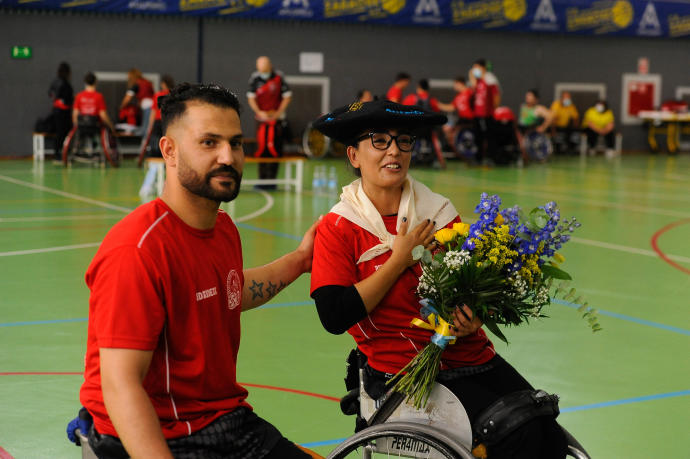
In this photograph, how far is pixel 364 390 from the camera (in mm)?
3207

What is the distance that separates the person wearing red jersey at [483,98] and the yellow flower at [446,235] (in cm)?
1686

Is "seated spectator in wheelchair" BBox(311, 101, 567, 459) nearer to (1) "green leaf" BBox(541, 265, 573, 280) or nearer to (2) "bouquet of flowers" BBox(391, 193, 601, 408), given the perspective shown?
(2) "bouquet of flowers" BBox(391, 193, 601, 408)

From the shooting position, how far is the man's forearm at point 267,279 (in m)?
3.15

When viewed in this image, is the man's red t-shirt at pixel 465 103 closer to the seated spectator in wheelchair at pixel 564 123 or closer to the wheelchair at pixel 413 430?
the seated spectator in wheelchair at pixel 564 123

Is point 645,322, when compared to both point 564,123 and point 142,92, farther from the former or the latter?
point 564,123

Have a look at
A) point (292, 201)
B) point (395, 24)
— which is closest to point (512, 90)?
point (395, 24)

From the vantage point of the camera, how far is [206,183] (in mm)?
2512

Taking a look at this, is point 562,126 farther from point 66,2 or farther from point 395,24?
point 66,2

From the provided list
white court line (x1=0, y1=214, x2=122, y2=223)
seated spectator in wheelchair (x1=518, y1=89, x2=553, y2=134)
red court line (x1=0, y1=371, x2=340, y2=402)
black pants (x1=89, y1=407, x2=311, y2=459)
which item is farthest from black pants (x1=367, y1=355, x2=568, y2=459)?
seated spectator in wheelchair (x1=518, y1=89, x2=553, y2=134)

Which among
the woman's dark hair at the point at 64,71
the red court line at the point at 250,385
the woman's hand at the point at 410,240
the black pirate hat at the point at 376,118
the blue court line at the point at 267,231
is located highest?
the woman's dark hair at the point at 64,71

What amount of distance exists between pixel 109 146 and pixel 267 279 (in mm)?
16089

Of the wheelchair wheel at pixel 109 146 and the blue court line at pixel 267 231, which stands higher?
the wheelchair wheel at pixel 109 146

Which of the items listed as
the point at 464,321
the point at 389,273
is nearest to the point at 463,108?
the point at 389,273

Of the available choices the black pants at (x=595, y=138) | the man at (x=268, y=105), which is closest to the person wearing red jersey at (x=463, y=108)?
the man at (x=268, y=105)
